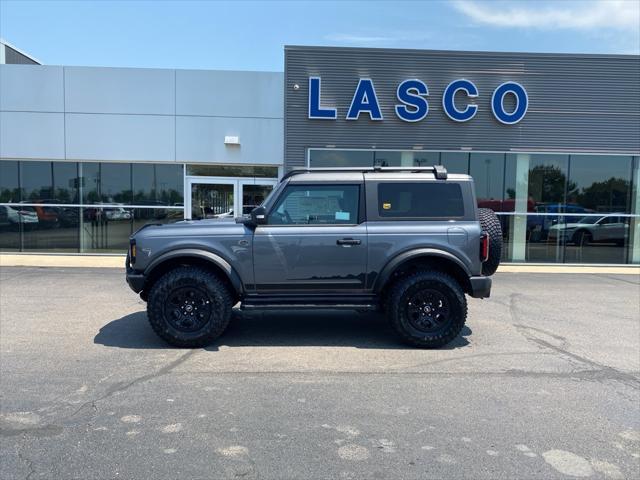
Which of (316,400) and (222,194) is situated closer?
(316,400)

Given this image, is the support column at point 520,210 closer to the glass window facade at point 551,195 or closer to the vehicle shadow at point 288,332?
the glass window facade at point 551,195

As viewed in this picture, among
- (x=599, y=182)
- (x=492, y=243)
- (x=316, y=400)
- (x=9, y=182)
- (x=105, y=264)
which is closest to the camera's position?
(x=316, y=400)

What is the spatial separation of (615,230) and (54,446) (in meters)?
14.9

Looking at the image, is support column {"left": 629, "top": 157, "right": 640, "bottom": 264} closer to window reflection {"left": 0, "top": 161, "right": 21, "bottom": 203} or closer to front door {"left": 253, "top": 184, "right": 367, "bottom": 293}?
front door {"left": 253, "top": 184, "right": 367, "bottom": 293}

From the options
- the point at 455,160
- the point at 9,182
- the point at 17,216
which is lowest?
the point at 17,216

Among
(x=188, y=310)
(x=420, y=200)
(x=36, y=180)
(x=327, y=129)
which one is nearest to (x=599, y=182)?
(x=327, y=129)

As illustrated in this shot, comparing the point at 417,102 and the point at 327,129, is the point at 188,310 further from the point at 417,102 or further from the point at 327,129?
the point at 417,102

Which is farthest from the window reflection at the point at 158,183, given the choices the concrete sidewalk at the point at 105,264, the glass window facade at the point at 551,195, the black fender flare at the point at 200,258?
the black fender flare at the point at 200,258

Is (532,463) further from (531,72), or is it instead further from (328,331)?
(531,72)

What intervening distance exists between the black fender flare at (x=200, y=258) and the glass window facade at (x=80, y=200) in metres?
8.22

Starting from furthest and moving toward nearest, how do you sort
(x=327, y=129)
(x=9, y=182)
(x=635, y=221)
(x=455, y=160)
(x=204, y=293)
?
(x=635, y=221)
(x=9, y=182)
(x=455, y=160)
(x=327, y=129)
(x=204, y=293)

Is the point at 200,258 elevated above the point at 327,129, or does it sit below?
below

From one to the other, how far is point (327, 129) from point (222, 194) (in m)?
3.46

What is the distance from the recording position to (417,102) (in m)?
13.0
